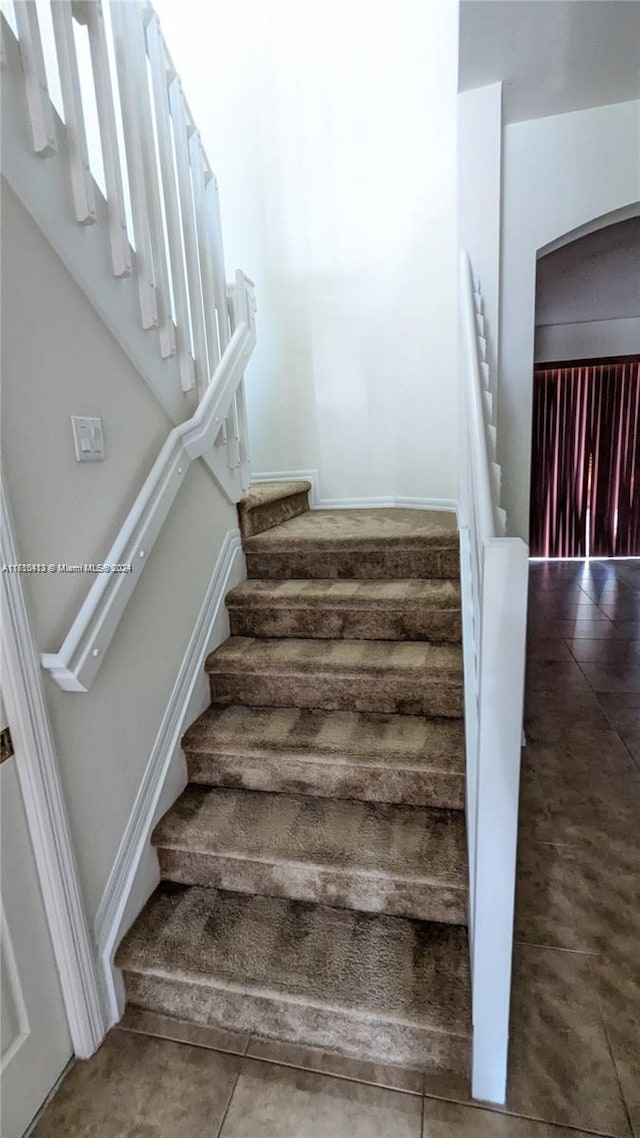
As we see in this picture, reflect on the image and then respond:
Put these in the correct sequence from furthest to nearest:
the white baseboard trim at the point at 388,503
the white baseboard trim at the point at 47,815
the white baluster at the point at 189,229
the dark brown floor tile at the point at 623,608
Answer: the dark brown floor tile at the point at 623,608, the white baseboard trim at the point at 388,503, the white baluster at the point at 189,229, the white baseboard trim at the point at 47,815

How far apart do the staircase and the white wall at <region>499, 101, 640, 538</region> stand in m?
0.93

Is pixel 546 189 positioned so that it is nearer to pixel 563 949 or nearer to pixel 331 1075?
pixel 563 949

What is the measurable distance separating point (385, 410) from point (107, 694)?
2339 mm

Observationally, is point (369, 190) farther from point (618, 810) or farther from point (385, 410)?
point (618, 810)

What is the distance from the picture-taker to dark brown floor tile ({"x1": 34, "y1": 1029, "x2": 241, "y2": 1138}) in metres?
1.14

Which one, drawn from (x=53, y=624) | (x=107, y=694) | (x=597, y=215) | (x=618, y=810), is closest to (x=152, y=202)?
(x=53, y=624)

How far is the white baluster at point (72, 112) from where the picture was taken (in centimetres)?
122

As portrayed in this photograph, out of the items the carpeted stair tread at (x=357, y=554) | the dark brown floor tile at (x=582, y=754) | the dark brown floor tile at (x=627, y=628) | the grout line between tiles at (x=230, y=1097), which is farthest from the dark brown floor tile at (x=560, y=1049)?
the dark brown floor tile at (x=627, y=628)

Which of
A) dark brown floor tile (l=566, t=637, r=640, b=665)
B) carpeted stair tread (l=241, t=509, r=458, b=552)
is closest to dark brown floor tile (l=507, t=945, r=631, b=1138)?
carpeted stair tread (l=241, t=509, r=458, b=552)

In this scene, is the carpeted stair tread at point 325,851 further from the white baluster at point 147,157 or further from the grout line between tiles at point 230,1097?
the white baluster at point 147,157

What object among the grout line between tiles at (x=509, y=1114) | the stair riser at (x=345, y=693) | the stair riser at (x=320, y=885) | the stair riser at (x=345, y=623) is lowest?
the grout line between tiles at (x=509, y=1114)

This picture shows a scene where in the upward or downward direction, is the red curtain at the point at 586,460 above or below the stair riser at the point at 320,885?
above

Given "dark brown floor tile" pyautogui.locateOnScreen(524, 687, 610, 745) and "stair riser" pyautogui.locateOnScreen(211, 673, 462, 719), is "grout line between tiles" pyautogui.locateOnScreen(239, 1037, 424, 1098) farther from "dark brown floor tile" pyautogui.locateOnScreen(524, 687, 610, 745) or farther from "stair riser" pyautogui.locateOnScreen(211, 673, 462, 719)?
"dark brown floor tile" pyautogui.locateOnScreen(524, 687, 610, 745)

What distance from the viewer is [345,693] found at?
1.85 metres
